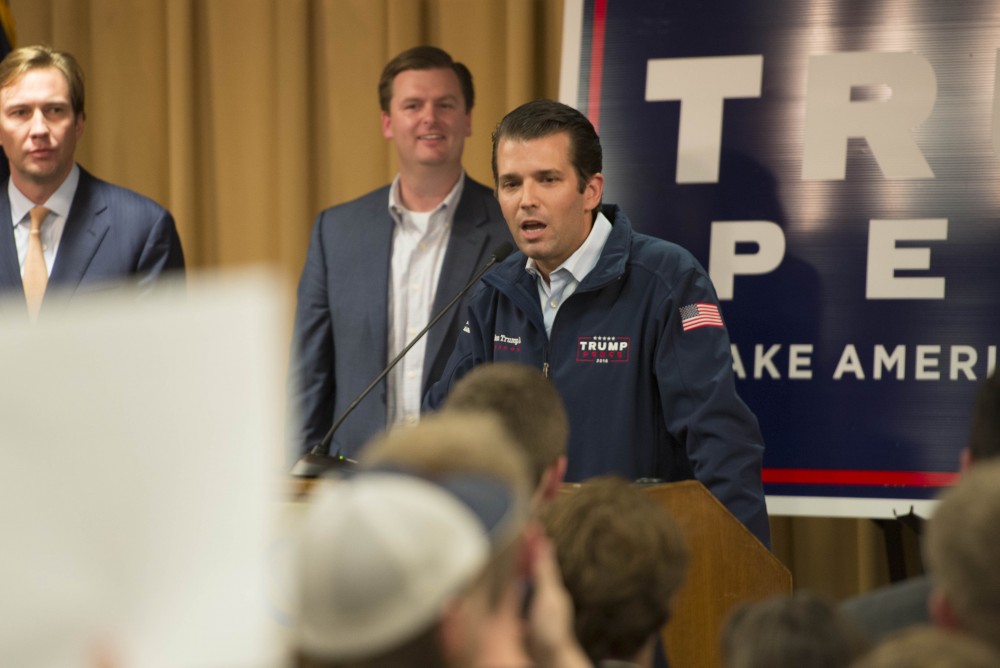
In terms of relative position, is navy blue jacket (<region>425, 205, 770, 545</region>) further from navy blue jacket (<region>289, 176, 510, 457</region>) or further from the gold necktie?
the gold necktie

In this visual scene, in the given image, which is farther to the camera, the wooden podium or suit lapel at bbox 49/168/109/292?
suit lapel at bbox 49/168/109/292

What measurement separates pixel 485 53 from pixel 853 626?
142 inches

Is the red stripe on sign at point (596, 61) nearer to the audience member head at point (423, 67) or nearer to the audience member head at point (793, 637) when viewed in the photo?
the audience member head at point (423, 67)

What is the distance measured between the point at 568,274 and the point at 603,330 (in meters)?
0.18

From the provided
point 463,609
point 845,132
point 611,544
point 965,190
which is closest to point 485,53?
point 845,132

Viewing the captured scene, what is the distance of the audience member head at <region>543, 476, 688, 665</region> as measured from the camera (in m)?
1.60

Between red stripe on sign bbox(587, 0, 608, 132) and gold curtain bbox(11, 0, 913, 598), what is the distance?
59 cm

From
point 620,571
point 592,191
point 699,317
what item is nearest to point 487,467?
point 620,571

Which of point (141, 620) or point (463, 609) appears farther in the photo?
point (463, 609)

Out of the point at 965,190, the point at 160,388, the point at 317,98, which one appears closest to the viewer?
the point at 160,388

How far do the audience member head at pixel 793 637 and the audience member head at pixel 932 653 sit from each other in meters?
0.24

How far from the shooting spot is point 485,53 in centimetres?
468

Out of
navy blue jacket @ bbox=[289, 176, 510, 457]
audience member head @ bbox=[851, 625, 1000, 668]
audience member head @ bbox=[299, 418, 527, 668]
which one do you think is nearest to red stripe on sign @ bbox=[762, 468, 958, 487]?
navy blue jacket @ bbox=[289, 176, 510, 457]

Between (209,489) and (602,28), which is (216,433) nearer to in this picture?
(209,489)
